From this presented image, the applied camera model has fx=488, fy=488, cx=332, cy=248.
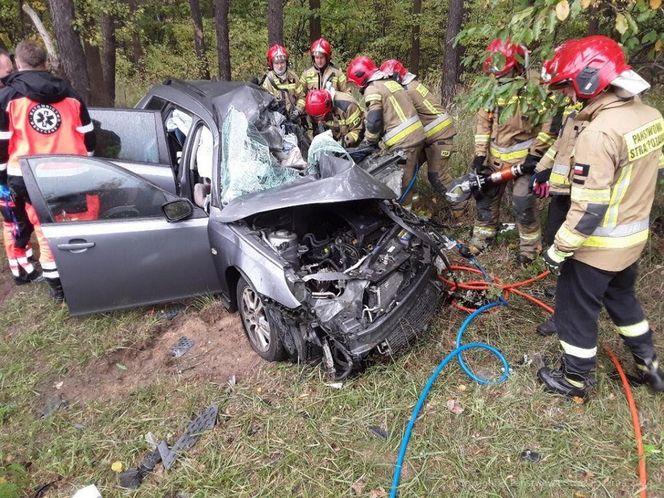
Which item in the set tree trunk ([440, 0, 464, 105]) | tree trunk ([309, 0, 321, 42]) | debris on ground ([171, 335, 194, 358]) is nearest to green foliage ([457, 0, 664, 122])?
debris on ground ([171, 335, 194, 358])

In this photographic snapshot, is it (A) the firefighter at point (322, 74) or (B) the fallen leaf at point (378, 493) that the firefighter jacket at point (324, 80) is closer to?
(A) the firefighter at point (322, 74)

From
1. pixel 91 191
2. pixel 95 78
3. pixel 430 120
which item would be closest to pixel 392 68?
pixel 430 120

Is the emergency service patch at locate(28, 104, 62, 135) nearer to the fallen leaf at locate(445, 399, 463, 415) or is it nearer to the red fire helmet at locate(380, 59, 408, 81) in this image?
the red fire helmet at locate(380, 59, 408, 81)

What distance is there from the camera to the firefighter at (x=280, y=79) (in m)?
6.71

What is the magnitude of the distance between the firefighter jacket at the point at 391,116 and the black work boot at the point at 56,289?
10.3 ft

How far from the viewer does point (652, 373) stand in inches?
115

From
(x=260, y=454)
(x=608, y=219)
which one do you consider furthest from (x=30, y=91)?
(x=608, y=219)

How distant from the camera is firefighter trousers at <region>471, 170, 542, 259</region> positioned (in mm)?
4202

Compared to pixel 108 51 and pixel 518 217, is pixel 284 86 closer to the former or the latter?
pixel 518 217

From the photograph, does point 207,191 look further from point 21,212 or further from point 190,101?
point 21,212

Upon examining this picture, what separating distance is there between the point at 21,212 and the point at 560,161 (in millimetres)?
4356

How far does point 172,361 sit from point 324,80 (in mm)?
4278

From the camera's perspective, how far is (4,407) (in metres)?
3.17

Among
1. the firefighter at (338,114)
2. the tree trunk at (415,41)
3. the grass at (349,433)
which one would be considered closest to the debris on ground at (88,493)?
the grass at (349,433)
